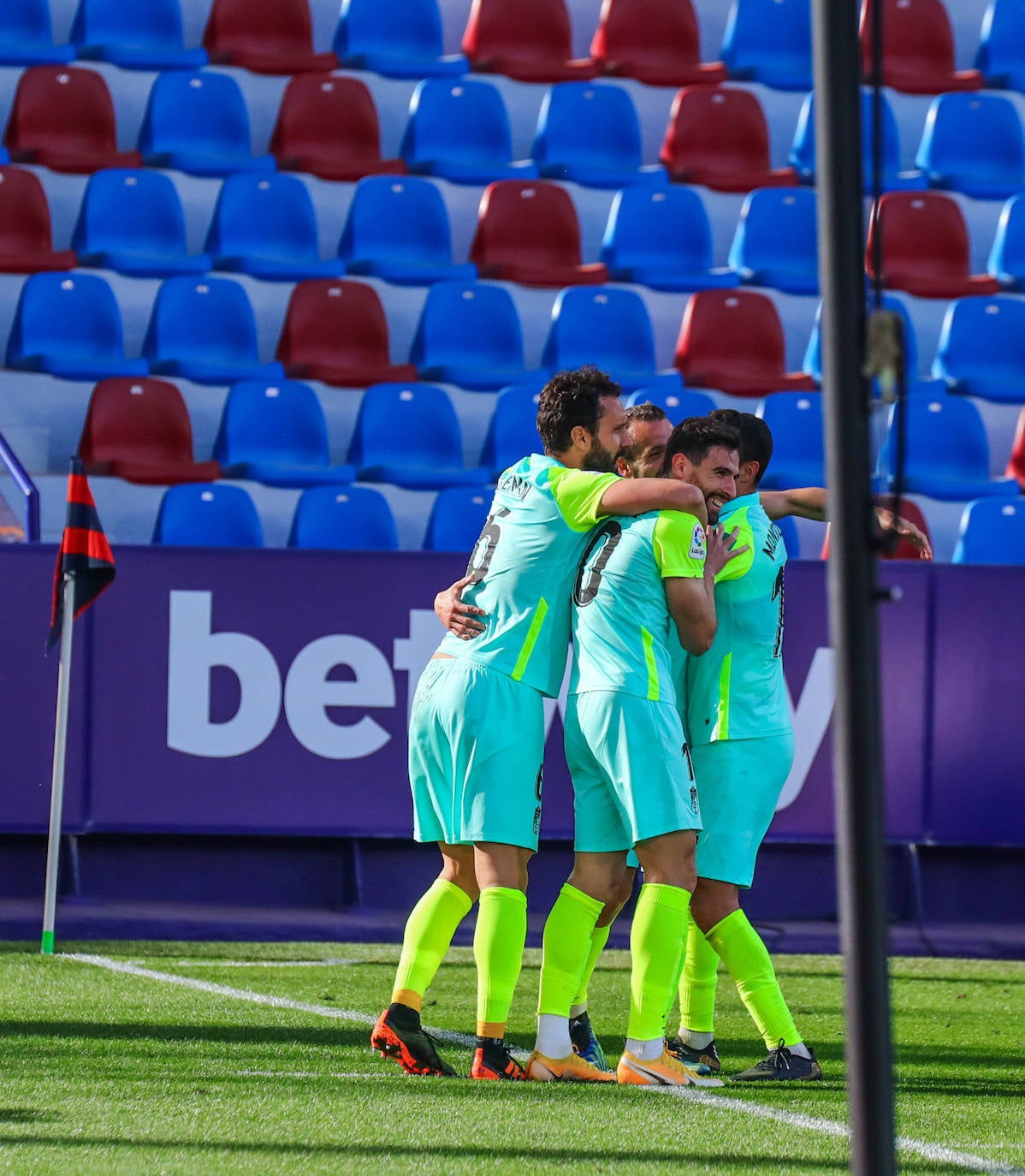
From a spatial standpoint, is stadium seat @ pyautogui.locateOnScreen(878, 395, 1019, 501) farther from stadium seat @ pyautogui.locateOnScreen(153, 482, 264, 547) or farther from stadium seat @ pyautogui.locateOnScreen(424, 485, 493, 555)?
stadium seat @ pyautogui.locateOnScreen(153, 482, 264, 547)

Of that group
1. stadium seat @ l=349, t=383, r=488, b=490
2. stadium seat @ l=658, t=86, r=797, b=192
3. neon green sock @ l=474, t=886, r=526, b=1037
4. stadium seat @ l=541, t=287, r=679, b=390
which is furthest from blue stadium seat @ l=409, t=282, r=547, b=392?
neon green sock @ l=474, t=886, r=526, b=1037

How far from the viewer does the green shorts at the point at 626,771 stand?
4688mm

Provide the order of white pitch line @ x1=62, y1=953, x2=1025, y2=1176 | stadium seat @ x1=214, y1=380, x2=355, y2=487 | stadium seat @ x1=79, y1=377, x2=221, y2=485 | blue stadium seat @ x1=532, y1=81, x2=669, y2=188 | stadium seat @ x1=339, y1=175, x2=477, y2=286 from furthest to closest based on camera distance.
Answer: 1. blue stadium seat @ x1=532, y1=81, x2=669, y2=188
2. stadium seat @ x1=339, y1=175, x2=477, y2=286
3. stadium seat @ x1=214, y1=380, x2=355, y2=487
4. stadium seat @ x1=79, y1=377, x2=221, y2=485
5. white pitch line @ x1=62, y1=953, x2=1025, y2=1176

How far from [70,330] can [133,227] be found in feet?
3.31

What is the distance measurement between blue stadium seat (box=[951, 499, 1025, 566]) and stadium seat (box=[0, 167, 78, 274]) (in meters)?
5.61

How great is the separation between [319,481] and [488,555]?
556 centimetres

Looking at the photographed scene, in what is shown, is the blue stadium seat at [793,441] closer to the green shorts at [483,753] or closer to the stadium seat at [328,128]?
the stadium seat at [328,128]

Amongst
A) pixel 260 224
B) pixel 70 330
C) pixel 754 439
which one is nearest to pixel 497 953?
pixel 754 439

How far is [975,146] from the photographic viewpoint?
1306cm

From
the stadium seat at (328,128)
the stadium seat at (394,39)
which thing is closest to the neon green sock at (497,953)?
the stadium seat at (328,128)

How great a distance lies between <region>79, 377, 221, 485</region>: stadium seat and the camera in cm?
1019

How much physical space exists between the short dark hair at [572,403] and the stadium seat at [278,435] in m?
5.52

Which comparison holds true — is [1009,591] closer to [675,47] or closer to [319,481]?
[319,481]

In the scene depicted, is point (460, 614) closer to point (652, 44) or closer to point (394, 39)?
point (394, 39)
